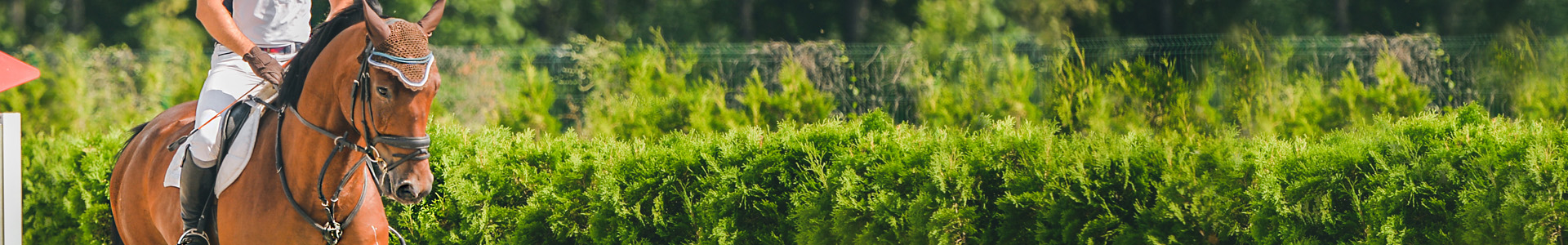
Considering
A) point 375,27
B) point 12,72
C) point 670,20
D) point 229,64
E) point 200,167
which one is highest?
point 670,20

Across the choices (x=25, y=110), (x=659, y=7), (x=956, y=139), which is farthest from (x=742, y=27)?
(x=956, y=139)

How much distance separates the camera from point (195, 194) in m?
3.69

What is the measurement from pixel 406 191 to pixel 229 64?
168cm

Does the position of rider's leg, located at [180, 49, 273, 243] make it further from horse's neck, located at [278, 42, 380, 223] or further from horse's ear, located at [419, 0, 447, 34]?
horse's ear, located at [419, 0, 447, 34]

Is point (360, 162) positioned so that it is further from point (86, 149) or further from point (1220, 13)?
point (86, 149)

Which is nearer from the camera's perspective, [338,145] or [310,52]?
[338,145]

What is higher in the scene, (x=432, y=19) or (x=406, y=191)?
(x=432, y=19)

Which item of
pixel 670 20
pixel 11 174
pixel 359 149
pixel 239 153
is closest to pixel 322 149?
pixel 359 149

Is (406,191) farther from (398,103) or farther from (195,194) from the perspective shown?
(195,194)

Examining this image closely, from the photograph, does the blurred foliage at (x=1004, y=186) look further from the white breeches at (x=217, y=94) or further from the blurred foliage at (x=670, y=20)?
the blurred foliage at (x=670, y=20)

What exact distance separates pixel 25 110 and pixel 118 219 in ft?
27.7

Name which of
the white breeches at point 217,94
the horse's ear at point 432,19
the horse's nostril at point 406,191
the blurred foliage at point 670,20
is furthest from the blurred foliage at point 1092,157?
the blurred foliage at point 670,20

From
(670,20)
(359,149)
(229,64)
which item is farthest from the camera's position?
(670,20)

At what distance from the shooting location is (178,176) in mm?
3832
